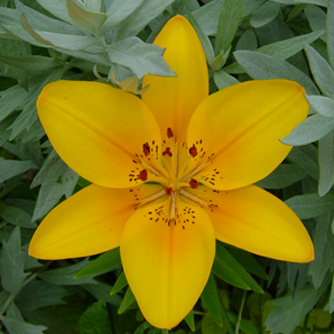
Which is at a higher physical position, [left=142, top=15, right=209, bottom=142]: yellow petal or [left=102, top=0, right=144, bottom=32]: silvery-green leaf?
[left=102, top=0, right=144, bottom=32]: silvery-green leaf

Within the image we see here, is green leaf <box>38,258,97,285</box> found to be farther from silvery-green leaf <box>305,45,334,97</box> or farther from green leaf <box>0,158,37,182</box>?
silvery-green leaf <box>305,45,334,97</box>

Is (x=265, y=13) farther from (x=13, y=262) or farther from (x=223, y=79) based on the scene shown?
(x=13, y=262)

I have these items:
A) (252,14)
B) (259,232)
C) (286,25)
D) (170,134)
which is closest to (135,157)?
(170,134)

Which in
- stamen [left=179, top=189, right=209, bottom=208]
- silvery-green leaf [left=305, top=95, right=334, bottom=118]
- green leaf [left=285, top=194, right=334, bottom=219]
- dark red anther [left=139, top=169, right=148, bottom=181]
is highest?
silvery-green leaf [left=305, top=95, right=334, bottom=118]

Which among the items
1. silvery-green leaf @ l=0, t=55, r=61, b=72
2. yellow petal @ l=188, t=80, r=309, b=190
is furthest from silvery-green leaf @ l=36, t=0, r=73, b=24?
yellow petal @ l=188, t=80, r=309, b=190

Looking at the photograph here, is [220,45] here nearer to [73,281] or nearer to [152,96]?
[152,96]

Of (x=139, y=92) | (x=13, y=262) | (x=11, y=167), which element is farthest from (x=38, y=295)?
(x=139, y=92)

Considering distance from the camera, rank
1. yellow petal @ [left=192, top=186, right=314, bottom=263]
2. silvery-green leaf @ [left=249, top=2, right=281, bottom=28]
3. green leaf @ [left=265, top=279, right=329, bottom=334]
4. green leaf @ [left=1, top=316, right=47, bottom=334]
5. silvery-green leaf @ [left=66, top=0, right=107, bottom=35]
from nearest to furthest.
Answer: silvery-green leaf @ [left=66, top=0, right=107, bottom=35] < yellow petal @ [left=192, top=186, right=314, bottom=263] < silvery-green leaf @ [left=249, top=2, right=281, bottom=28] < green leaf @ [left=1, top=316, right=47, bottom=334] < green leaf @ [left=265, top=279, right=329, bottom=334]
